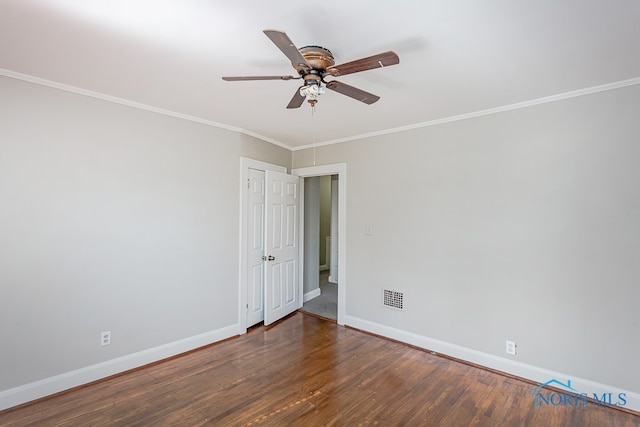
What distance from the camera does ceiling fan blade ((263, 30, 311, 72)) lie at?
A: 1321mm

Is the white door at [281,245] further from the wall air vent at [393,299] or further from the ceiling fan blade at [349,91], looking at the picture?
the ceiling fan blade at [349,91]

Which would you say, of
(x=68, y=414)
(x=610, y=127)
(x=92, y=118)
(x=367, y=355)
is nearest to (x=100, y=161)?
(x=92, y=118)

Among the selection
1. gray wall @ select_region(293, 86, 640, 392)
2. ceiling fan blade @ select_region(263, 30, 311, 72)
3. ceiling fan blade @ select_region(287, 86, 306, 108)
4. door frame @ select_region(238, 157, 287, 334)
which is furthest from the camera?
door frame @ select_region(238, 157, 287, 334)

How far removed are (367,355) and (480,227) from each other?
1767mm

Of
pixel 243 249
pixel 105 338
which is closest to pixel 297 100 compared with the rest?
pixel 243 249

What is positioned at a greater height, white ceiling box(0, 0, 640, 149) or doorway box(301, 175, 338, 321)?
white ceiling box(0, 0, 640, 149)

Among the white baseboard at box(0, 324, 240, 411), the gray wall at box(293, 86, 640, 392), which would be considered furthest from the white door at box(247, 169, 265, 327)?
the gray wall at box(293, 86, 640, 392)

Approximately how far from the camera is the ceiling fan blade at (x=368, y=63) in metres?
1.52

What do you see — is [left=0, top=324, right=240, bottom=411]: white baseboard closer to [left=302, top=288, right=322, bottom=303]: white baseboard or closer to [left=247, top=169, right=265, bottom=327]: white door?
[left=247, top=169, right=265, bottom=327]: white door

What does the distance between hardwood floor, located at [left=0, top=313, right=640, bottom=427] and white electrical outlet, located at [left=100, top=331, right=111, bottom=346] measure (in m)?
0.33

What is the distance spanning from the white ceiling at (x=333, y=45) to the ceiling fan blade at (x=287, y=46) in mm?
220

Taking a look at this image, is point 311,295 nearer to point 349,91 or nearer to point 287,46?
point 349,91

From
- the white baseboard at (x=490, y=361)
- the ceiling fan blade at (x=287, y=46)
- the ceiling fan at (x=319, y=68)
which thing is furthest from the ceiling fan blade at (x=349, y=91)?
the white baseboard at (x=490, y=361)

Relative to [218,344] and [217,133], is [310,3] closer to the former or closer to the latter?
[217,133]
